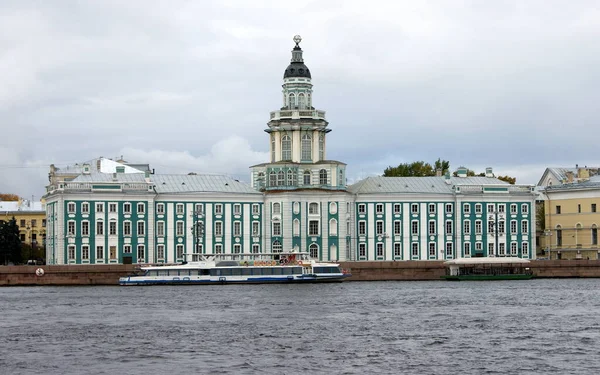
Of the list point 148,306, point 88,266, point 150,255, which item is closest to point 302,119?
point 150,255

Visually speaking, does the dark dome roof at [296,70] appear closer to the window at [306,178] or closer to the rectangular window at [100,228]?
the window at [306,178]

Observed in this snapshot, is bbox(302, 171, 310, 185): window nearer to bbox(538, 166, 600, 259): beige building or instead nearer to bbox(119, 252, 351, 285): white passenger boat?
bbox(119, 252, 351, 285): white passenger boat

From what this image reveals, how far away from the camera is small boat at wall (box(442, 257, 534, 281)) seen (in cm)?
11312

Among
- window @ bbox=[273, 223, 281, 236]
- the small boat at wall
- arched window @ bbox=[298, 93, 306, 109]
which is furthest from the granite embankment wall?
arched window @ bbox=[298, 93, 306, 109]

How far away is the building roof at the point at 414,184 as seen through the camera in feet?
414

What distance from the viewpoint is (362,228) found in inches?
4938

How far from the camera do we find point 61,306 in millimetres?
80812

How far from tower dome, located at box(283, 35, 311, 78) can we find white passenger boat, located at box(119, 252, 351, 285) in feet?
76.8

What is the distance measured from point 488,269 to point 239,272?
2256cm

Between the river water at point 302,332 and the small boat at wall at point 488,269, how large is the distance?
16631 millimetres

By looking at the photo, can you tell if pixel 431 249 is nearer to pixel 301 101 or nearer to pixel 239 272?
pixel 301 101

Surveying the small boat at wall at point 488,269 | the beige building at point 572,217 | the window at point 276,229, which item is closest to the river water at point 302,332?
the small boat at wall at point 488,269

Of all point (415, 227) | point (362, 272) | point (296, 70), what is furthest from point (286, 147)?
point (362, 272)

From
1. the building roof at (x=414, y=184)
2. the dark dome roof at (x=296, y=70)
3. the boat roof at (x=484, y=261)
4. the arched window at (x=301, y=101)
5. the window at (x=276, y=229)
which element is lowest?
the boat roof at (x=484, y=261)
